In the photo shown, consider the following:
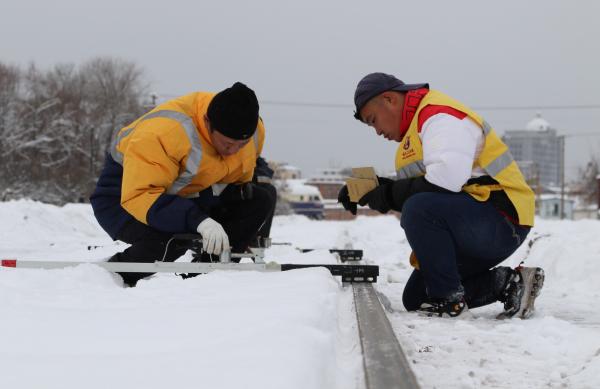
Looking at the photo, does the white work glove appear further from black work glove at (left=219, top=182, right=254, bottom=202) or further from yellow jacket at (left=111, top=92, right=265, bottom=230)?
black work glove at (left=219, top=182, right=254, bottom=202)

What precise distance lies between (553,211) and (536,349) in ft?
233

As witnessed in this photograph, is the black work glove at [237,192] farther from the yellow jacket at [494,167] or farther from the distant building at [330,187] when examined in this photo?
the distant building at [330,187]

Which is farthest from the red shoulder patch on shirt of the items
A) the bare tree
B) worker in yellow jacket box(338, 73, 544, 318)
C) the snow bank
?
the bare tree

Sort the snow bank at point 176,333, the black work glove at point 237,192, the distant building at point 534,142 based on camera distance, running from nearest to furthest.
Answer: the snow bank at point 176,333
the black work glove at point 237,192
the distant building at point 534,142

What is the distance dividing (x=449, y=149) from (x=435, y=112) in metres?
0.24

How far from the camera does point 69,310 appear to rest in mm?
2180

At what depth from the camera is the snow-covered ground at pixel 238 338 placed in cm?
149

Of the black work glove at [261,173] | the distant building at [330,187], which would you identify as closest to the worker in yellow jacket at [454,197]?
the black work glove at [261,173]

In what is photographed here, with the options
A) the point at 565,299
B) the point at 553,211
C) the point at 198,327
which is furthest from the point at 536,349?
the point at 553,211

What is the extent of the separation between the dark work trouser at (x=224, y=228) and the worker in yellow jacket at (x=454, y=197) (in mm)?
1438

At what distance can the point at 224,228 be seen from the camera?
14.7 feet

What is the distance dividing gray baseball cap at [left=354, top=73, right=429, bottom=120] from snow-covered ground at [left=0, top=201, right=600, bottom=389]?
3.34ft

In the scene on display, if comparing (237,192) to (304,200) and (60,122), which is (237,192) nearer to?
(60,122)

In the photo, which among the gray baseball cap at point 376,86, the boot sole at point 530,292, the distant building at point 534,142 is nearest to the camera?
the boot sole at point 530,292
